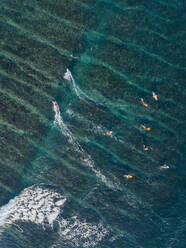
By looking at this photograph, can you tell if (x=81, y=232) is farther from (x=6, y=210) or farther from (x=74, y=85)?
(x=74, y=85)

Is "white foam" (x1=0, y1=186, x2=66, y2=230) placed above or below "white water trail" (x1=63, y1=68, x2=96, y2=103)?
below

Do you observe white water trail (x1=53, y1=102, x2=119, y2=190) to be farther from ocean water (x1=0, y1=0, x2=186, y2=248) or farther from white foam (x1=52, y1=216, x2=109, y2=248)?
white foam (x1=52, y1=216, x2=109, y2=248)

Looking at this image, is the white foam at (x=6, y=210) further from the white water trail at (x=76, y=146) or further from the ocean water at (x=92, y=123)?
the white water trail at (x=76, y=146)

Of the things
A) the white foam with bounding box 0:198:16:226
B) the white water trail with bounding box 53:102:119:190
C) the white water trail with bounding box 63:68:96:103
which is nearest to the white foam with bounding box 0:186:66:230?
the white foam with bounding box 0:198:16:226

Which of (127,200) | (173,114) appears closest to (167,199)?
(127,200)

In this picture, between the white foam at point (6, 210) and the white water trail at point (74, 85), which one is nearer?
the white water trail at point (74, 85)

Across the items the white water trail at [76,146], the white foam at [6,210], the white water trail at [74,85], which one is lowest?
the white foam at [6,210]

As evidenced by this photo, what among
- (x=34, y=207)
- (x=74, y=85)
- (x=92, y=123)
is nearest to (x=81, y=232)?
(x=34, y=207)

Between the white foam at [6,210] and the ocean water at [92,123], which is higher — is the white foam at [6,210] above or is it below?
below

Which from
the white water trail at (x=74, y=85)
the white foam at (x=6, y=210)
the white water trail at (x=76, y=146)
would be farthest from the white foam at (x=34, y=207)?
the white water trail at (x=74, y=85)
